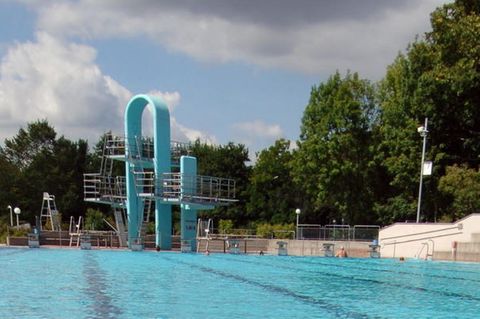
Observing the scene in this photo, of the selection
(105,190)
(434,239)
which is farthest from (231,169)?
(434,239)

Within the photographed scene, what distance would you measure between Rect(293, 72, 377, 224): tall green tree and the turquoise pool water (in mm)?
23014

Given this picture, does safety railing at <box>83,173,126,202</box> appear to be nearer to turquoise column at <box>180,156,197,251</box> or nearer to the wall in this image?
turquoise column at <box>180,156,197,251</box>

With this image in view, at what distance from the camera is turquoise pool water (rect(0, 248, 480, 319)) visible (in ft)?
35.3

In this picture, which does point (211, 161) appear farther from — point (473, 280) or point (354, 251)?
point (473, 280)

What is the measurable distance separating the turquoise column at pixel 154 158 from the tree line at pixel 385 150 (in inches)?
597

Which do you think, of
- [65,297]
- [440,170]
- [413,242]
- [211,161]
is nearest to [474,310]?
[65,297]

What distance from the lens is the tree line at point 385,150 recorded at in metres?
35.6

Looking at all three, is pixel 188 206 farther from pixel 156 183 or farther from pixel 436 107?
pixel 436 107

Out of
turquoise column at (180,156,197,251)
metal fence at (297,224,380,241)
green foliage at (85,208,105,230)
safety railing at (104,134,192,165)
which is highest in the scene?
safety railing at (104,134,192,165)

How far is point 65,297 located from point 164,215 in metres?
22.1

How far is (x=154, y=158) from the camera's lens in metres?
33.7

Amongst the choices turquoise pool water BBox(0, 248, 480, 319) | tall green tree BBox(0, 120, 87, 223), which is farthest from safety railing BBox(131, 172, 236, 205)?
tall green tree BBox(0, 120, 87, 223)

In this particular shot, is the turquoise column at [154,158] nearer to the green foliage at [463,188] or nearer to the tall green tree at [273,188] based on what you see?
the green foliage at [463,188]

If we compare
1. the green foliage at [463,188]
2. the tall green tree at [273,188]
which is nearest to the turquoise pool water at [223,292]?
the green foliage at [463,188]
